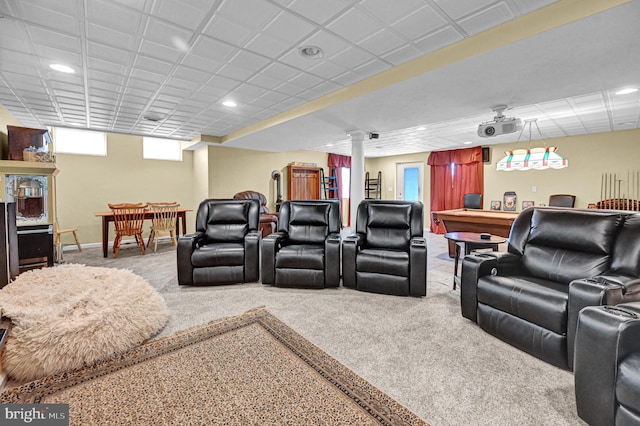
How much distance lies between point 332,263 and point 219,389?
1.85 m

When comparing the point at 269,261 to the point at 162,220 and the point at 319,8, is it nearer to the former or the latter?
the point at 319,8

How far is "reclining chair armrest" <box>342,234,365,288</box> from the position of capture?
10.9 ft

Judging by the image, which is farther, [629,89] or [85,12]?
[629,89]

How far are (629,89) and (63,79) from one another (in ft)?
21.4

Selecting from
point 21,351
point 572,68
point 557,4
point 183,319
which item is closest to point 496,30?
point 557,4

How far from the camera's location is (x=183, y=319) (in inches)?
102

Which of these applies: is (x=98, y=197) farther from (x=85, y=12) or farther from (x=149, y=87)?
(x=85, y=12)

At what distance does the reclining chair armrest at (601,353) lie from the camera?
4.24 ft

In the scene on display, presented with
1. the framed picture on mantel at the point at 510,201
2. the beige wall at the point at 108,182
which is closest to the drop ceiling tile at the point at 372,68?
the beige wall at the point at 108,182

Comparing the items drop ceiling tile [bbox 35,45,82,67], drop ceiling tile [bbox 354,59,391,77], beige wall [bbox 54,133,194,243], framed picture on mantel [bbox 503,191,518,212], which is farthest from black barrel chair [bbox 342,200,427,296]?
beige wall [bbox 54,133,194,243]

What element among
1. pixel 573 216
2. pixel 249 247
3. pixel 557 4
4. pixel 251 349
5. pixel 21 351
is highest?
pixel 557 4

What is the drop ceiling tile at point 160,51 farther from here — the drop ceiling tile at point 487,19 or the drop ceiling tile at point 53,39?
the drop ceiling tile at point 487,19

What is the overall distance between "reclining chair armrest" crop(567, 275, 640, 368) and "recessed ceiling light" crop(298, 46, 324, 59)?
269 centimetres

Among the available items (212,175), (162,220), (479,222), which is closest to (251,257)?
(162,220)
